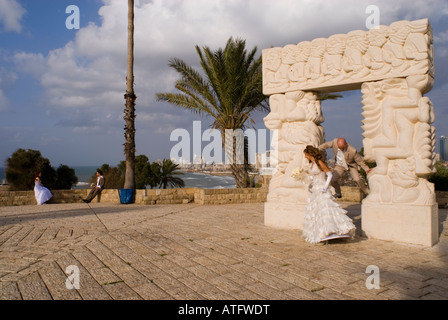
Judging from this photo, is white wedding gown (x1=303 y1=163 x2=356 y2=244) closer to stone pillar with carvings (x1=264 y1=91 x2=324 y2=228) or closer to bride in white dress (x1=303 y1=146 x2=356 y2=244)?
bride in white dress (x1=303 y1=146 x2=356 y2=244)

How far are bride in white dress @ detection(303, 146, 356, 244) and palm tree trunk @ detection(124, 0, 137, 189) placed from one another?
31.0ft

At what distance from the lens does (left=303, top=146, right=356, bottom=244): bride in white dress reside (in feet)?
17.6

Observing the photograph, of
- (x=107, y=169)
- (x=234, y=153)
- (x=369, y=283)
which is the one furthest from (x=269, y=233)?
(x=107, y=169)

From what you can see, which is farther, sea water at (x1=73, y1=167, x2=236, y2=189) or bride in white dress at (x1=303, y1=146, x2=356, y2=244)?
sea water at (x1=73, y1=167, x2=236, y2=189)

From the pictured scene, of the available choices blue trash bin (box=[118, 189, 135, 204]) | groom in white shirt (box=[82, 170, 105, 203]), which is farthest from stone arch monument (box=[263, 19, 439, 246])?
groom in white shirt (box=[82, 170, 105, 203])

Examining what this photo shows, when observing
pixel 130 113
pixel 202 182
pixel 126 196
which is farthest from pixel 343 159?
pixel 202 182

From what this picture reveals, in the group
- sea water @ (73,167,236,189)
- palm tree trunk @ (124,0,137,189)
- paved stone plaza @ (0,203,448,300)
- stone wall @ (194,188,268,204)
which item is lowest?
sea water @ (73,167,236,189)

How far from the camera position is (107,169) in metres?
24.7

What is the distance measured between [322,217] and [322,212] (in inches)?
3.2

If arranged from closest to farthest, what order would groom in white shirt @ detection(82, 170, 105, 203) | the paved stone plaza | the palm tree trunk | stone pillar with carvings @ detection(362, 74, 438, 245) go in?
the paved stone plaza, stone pillar with carvings @ detection(362, 74, 438, 245), groom in white shirt @ detection(82, 170, 105, 203), the palm tree trunk

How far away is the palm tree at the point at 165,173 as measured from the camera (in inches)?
985

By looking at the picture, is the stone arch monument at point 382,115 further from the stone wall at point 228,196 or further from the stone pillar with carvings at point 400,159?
the stone wall at point 228,196
